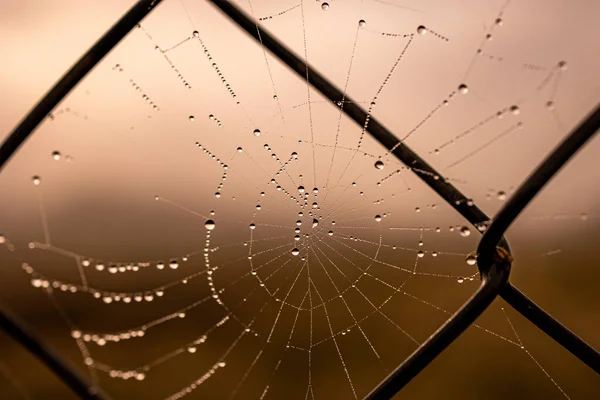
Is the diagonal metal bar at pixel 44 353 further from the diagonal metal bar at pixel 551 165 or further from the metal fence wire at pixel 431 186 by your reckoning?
the diagonal metal bar at pixel 551 165

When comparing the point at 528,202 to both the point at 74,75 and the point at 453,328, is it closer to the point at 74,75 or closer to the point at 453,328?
the point at 453,328

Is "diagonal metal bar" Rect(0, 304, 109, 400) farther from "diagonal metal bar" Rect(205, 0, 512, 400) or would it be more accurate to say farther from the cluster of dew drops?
the cluster of dew drops

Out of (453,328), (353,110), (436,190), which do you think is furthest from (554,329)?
(353,110)

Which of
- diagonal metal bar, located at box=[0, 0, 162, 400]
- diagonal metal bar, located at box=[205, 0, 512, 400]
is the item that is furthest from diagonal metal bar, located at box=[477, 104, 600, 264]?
diagonal metal bar, located at box=[0, 0, 162, 400]

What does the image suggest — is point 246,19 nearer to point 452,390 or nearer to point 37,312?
point 37,312

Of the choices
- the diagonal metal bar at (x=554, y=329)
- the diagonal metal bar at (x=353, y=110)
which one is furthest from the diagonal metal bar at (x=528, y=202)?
the diagonal metal bar at (x=353, y=110)

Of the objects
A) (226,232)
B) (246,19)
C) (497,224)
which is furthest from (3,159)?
(226,232)
